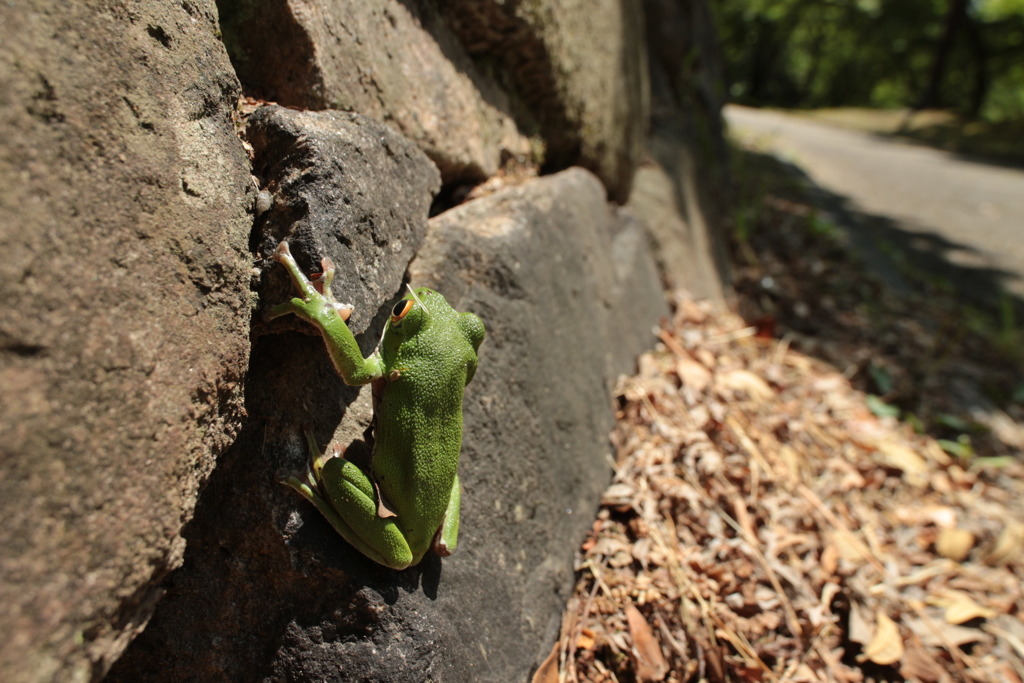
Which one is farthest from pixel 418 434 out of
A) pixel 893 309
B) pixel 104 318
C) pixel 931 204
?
pixel 931 204

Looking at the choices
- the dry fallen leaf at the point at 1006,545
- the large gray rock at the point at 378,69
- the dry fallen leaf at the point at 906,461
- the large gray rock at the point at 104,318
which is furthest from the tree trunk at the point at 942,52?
the large gray rock at the point at 104,318

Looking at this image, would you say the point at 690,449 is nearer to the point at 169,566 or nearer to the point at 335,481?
the point at 335,481

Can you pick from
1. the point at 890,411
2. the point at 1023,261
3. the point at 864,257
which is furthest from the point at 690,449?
the point at 1023,261

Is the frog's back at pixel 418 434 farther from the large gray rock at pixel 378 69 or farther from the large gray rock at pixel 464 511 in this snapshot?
the large gray rock at pixel 378 69

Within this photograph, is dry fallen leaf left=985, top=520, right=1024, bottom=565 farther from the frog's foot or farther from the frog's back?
the frog's foot

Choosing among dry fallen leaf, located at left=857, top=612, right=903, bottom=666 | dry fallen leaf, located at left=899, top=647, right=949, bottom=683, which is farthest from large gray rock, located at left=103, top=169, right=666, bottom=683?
dry fallen leaf, located at left=899, top=647, right=949, bottom=683

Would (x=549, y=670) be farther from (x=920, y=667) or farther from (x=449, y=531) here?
(x=920, y=667)

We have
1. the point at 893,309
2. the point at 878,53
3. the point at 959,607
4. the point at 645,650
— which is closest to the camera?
the point at 645,650
